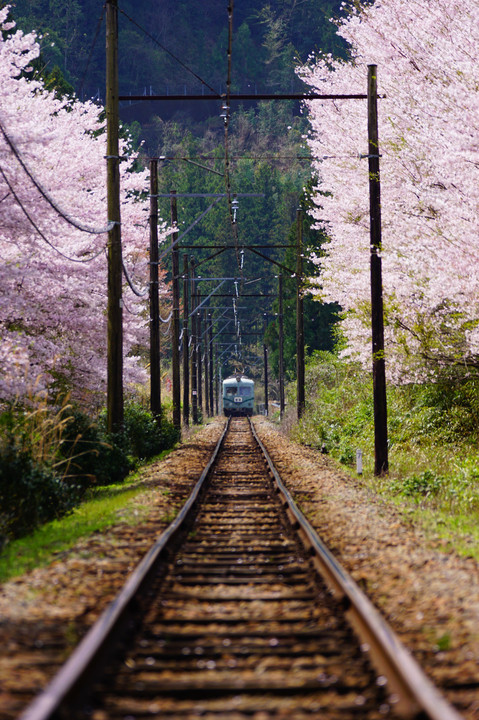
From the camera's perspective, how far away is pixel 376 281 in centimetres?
1850

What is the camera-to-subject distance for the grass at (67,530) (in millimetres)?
9305

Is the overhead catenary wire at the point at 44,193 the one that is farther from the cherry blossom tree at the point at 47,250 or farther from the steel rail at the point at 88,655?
the steel rail at the point at 88,655

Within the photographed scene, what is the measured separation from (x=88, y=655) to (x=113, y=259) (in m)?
14.7

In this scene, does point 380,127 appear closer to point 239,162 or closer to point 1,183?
point 1,183

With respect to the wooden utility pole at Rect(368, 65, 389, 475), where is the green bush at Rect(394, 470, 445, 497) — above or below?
below

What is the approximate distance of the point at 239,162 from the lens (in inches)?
4906

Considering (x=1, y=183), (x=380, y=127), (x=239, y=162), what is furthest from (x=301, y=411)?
(x=239, y=162)

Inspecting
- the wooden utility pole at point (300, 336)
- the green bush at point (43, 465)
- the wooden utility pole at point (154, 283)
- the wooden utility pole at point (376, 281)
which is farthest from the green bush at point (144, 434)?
the wooden utility pole at point (300, 336)

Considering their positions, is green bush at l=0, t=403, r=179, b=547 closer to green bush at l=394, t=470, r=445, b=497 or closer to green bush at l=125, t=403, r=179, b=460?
green bush at l=125, t=403, r=179, b=460

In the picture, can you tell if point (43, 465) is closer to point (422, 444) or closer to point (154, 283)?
point (422, 444)

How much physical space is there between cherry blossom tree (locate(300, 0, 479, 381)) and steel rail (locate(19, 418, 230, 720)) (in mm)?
9528

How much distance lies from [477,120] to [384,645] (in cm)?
1200

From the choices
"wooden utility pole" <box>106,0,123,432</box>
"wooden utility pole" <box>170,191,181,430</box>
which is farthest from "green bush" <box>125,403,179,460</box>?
"wooden utility pole" <box>170,191,181,430</box>

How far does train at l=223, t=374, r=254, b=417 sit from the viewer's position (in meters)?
74.4
